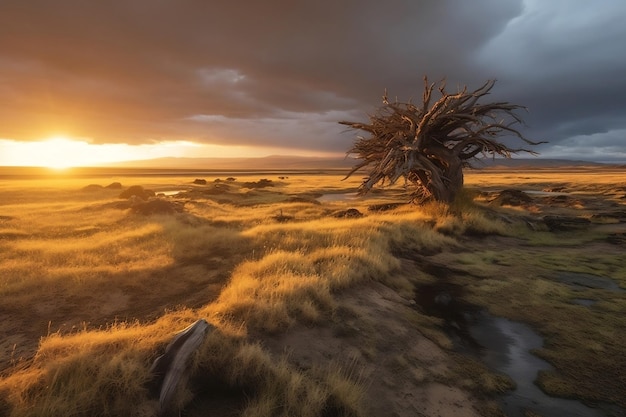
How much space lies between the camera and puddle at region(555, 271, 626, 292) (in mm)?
10508

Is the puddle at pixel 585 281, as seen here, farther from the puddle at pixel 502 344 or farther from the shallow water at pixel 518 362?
the shallow water at pixel 518 362

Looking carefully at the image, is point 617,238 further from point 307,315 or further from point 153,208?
point 153,208

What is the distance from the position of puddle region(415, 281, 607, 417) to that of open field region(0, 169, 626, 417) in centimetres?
9

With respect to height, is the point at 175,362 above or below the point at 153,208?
above

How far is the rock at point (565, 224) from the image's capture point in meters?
18.9

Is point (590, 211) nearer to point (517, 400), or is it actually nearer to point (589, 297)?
point (589, 297)

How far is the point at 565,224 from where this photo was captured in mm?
19578

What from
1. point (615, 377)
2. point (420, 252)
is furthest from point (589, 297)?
point (420, 252)

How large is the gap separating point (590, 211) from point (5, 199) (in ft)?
176

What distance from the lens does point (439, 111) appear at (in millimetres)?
18844

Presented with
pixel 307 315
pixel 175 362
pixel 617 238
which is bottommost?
pixel 617 238

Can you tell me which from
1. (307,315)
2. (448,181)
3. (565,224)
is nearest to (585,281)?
(307,315)

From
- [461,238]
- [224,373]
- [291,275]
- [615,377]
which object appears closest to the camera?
[224,373]

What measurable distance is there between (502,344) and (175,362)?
21.2 feet
